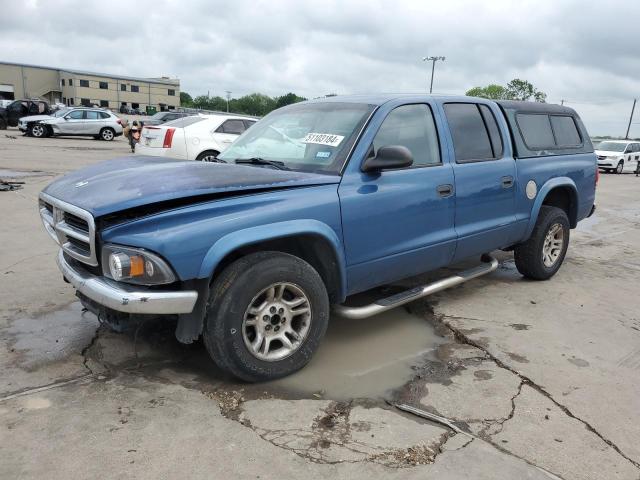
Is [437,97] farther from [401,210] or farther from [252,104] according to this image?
[252,104]

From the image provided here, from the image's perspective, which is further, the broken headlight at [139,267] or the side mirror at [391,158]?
the side mirror at [391,158]

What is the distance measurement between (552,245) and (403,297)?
102 inches

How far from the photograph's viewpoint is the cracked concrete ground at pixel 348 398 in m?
2.60

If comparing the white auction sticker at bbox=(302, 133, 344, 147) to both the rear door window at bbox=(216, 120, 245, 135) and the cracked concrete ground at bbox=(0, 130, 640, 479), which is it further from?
the rear door window at bbox=(216, 120, 245, 135)

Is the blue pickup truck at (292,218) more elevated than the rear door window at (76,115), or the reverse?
the rear door window at (76,115)

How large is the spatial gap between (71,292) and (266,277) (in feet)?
8.36

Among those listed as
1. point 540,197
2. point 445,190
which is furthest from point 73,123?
point 445,190

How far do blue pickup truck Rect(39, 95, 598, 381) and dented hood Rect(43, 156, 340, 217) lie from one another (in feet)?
0.04

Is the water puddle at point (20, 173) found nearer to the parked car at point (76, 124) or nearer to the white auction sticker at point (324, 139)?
the white auction sticker at point (324, 139)

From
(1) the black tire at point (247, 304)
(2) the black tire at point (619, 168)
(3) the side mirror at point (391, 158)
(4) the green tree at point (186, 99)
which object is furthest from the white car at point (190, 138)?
(4) the green tree at point (186, 99)

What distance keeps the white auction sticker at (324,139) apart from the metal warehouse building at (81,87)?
94384 mm

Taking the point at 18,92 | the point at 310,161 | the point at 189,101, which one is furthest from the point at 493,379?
the point at 189,101

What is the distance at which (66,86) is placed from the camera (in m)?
91.4

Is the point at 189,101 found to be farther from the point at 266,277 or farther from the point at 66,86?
the point at 266,277
